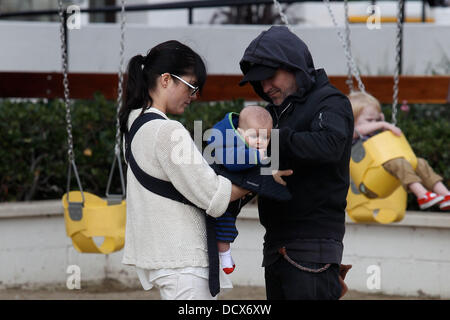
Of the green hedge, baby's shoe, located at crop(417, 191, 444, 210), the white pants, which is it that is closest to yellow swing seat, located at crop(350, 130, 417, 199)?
baby's shoe, located at crop(417, 191, 444, 210)

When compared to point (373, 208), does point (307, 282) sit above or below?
above

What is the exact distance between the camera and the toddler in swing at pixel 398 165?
15.8 feet

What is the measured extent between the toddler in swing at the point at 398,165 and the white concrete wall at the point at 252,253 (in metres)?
0.40

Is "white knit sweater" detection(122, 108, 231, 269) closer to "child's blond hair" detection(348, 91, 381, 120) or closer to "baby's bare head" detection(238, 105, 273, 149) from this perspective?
"baby's bare head" detection(238, 105, 273, 149)

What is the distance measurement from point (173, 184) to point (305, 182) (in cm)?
55

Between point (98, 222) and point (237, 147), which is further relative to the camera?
point (98, 222)

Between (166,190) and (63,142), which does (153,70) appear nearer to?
(166,190)

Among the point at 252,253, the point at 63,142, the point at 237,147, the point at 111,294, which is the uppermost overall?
the point at 237,147

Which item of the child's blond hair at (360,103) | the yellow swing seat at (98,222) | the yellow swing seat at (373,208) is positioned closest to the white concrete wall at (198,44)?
the child's blond hair at (360,103)

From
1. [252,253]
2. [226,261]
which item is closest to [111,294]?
[252,253]

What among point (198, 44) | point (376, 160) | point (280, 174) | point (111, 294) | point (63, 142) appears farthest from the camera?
point (198, 44)

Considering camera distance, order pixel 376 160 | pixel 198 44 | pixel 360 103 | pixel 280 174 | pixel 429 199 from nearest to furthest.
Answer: pixel 280 174 < pixel 376 160 < pixel 360 103 < pixel 429 199 < pixel 198 44

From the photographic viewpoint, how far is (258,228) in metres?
6.22

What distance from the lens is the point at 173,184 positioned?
2.97 meters
